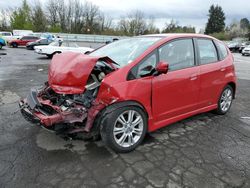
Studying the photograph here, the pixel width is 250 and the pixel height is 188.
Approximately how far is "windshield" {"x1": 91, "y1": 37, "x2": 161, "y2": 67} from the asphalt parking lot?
135 centimetres

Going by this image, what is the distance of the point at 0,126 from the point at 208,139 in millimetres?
3674

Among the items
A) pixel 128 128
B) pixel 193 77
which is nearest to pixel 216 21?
pixel 193 77

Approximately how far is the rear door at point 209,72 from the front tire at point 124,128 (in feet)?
4.82

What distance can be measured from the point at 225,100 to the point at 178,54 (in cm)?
187

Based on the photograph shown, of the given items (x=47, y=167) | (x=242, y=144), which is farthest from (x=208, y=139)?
(x=47, y=167)

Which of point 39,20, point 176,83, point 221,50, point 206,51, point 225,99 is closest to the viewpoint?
point 176,83

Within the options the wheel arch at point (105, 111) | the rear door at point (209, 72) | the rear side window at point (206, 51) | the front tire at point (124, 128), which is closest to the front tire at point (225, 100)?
the rear door at point (209, 72)

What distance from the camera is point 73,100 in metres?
3.11

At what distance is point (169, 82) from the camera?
3404 mm

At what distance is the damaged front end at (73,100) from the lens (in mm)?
2938

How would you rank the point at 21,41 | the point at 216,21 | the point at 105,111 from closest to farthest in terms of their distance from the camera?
the point at 105,111
the point at 21,41
the point at 216,21

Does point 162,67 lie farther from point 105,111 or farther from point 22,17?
point 22,17

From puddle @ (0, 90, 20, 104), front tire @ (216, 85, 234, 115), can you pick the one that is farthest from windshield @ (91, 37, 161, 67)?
puddle @ (0, 90, 20, 104)

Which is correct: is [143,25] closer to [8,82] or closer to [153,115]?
[8,82]
